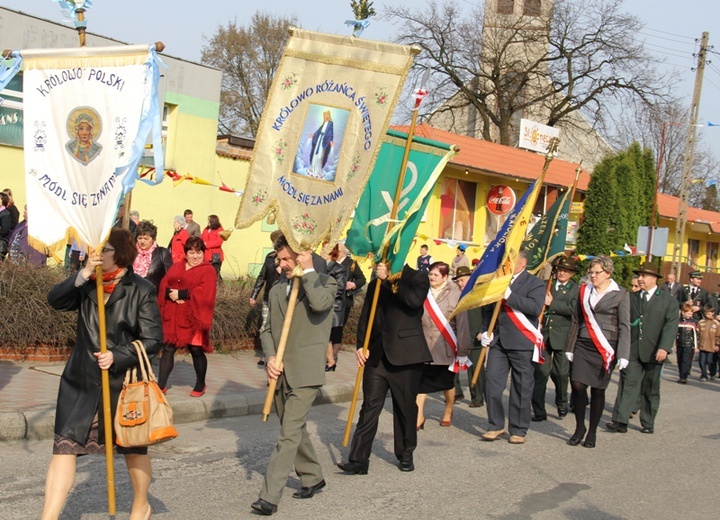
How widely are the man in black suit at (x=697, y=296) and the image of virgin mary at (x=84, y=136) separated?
14.9 meters

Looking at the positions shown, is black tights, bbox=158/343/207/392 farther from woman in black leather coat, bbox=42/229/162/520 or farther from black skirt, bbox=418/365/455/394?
woman in black leather coat, bbox=42/229/162/520

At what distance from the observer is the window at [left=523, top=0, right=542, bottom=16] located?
45.2 meters

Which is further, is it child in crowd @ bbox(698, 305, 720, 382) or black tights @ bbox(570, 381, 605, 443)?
child in crowd @ bbox(698, 305, 720, 382)

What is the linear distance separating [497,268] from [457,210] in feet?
67.5

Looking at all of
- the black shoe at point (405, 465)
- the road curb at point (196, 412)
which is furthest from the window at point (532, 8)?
the black shoe at point (405, 465)

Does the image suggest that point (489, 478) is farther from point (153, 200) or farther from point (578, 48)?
point (578, 48)

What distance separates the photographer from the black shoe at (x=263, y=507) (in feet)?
19.2

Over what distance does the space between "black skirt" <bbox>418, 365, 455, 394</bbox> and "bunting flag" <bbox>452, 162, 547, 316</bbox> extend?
0.66 m

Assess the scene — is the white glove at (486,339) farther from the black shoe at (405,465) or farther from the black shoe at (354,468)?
the black shoe at (354,468)

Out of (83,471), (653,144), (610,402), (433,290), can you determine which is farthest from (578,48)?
(83,471)

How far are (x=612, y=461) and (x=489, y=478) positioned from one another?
1.70 metres

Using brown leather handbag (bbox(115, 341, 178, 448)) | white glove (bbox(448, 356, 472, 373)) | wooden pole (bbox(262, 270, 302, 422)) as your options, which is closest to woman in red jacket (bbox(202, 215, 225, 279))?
white glove (bbox(448, 356, 472, 373))

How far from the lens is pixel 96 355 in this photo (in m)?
4.88

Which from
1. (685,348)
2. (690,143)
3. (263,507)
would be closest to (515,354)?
(263,507)
